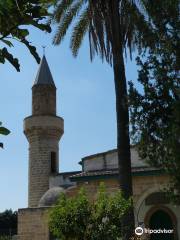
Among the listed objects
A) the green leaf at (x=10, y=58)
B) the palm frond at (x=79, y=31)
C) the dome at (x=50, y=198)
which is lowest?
the green leaf at (x=10, y=58)

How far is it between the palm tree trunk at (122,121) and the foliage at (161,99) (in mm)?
384

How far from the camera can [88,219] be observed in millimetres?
10344

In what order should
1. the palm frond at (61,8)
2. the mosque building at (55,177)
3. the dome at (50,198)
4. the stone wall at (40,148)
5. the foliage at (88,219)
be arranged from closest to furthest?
the foliage at (88,219) → the palm frond at (61,8) → the mosque building at (55,177) → the dome at (50,198) → the stone wall at (40,148)

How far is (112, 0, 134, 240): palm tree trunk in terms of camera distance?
1205cm

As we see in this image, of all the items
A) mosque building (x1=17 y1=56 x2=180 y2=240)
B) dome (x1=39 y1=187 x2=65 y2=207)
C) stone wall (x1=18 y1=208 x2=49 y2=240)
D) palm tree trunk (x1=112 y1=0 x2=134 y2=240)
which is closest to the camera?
palm tree trunk (x1=112 y1=0 x2=134 y2=240)

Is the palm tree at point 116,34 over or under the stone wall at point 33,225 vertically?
over

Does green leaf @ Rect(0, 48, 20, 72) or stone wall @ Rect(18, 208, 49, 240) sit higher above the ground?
green leaf @ Rect(0, 48, 20, 72)

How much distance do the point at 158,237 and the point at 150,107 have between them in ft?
31.8

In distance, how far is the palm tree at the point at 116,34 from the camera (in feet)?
40.1

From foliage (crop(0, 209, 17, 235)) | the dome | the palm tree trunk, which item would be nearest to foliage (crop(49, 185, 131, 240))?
the palm tree trunk

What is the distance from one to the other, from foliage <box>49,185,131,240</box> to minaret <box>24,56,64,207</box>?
1958cm

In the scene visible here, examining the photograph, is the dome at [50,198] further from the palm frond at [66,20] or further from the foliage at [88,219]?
the foliage at [88,219]

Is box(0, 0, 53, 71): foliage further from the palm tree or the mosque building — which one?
the mosque building

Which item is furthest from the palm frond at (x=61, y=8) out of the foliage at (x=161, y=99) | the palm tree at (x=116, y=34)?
the foliage at (x=161, y=99)
